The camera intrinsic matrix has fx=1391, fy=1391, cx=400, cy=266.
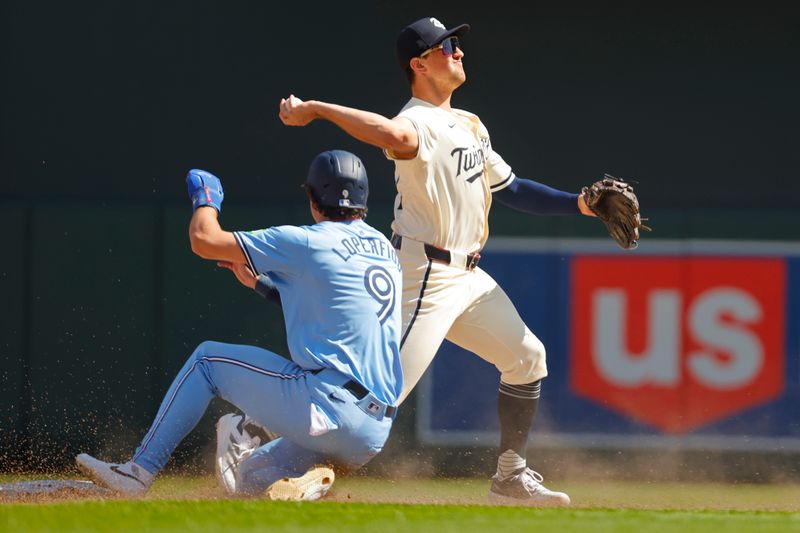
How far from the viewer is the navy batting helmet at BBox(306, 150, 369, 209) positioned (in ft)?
13.7

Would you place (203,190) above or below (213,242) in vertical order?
above

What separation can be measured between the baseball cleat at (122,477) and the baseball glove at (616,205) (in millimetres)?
1820

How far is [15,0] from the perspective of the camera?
6.71 metres

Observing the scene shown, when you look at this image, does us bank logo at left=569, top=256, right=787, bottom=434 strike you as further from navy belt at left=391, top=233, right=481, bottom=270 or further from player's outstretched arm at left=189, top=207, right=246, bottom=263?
player's outstretched arm at left=189, top=207, right=246, bottom=263

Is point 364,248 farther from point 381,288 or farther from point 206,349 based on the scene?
point 206,349

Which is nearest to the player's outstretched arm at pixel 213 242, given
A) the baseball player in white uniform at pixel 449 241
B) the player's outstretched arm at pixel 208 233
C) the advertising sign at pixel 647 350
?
the player's outstretched arm at pixel 208 233

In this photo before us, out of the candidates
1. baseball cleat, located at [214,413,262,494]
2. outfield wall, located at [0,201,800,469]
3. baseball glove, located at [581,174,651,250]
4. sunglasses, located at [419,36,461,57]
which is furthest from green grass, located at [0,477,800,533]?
outfield wall, located at [0,201,800,469]

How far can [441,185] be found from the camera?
Answer: 4.60 m

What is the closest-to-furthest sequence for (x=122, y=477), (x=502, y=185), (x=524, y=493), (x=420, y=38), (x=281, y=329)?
(x=122, y=477) < (x=420, y=38) < (x=524, y=493) < (x=502, y=185) < (x=281, y=329)

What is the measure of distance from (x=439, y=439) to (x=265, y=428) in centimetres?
220

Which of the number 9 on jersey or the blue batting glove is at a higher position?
the blue batting glove

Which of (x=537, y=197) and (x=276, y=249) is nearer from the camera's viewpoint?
(x=276, y=249)

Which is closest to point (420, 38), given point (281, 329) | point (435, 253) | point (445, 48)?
point (445, 48)

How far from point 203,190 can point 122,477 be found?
88cm
